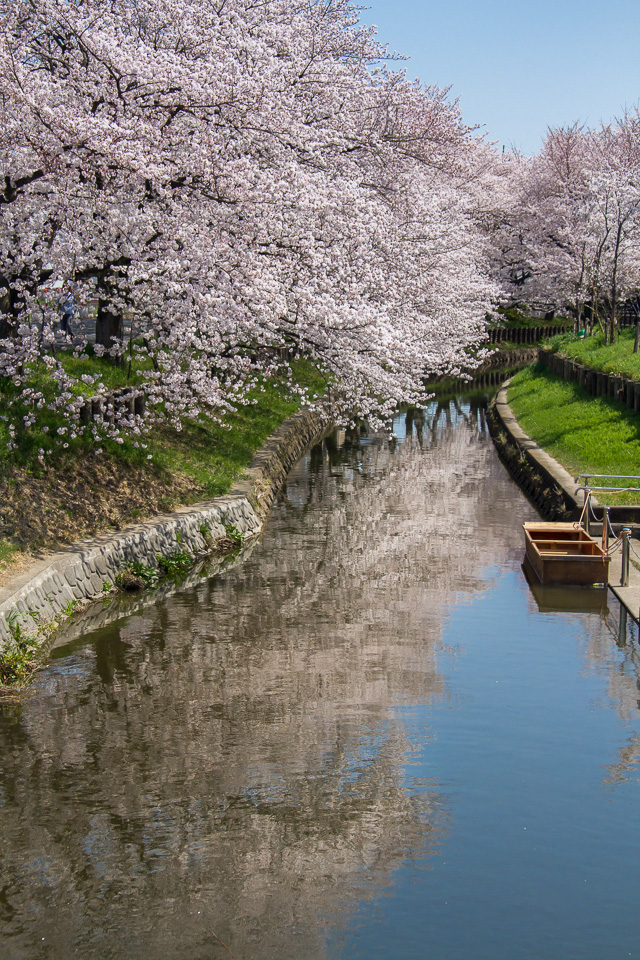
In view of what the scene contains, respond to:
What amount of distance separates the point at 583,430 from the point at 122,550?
14.5 m

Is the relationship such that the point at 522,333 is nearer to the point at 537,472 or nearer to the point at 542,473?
the point at 537,472

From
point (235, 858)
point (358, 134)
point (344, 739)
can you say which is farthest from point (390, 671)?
point (358, 134)

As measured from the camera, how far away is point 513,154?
85875mm

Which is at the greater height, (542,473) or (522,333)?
(522,333)

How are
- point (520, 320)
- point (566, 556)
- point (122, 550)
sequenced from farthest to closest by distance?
point (520, 320) → point (122, 550) → point (566, 556)

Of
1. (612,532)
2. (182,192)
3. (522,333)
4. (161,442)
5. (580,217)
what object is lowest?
(612,532)

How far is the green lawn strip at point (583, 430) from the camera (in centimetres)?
2144

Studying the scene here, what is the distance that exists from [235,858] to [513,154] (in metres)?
86.2

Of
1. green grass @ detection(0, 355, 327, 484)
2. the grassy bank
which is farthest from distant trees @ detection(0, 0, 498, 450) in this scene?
the grassy bank

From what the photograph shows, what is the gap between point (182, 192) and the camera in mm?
16781

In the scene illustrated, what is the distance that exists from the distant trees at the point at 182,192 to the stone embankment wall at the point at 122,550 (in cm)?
220

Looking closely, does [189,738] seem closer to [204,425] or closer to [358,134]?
[204,425]

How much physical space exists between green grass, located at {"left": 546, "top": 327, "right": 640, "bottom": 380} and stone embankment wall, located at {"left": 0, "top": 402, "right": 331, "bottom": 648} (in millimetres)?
11935

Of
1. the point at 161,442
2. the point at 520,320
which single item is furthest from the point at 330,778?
the point at 520,320
